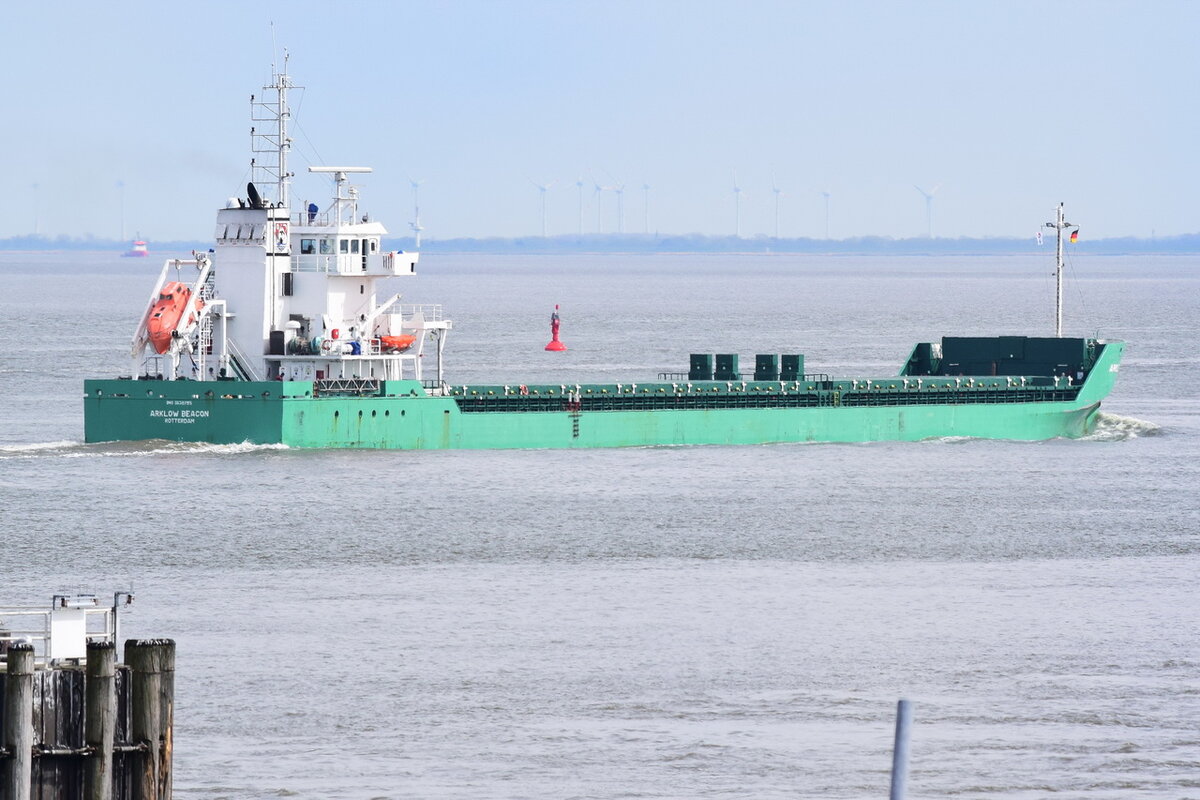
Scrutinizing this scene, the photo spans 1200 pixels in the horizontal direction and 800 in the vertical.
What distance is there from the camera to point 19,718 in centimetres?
1714

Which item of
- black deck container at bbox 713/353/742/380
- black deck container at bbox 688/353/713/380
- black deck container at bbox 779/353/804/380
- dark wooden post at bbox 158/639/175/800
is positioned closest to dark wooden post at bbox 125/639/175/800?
dark wooden post at bbox 158/639/175/800

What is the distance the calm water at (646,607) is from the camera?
2184 cm

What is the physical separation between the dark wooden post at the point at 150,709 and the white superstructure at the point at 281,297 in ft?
92.6

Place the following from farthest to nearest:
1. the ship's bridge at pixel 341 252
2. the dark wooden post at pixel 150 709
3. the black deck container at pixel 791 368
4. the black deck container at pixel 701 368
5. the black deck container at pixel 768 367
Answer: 1. the black deck container at pixel 701 368
2. the black deck container at pixel 768 367
3. the black deck container at pixel 791 368
4. the ship's bridge at pixel 341 252
5. the dark wooden post at pixel 150 709

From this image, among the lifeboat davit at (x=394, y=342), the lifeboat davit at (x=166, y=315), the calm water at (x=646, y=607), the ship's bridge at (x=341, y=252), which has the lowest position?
the calm water at (x=646, y=607)

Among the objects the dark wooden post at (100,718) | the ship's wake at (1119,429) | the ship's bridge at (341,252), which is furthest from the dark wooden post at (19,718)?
the ship's wake at (1119,429)

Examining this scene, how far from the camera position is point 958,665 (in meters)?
26.2

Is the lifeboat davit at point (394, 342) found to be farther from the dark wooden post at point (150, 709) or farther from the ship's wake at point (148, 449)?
the dark wooden post at point (150, 709)

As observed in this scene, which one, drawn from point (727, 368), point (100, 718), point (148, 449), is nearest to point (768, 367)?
point (727, 368)

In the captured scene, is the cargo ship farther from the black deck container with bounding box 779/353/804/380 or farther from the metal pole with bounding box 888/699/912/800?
the metal pole with bounding box 888/699/912/800

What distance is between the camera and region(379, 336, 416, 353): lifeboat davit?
4728cm

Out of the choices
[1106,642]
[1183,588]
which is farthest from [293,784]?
[1183,588]

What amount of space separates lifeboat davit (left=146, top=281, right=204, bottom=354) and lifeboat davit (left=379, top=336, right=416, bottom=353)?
14.5ft

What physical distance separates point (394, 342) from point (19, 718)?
99.8 feet
